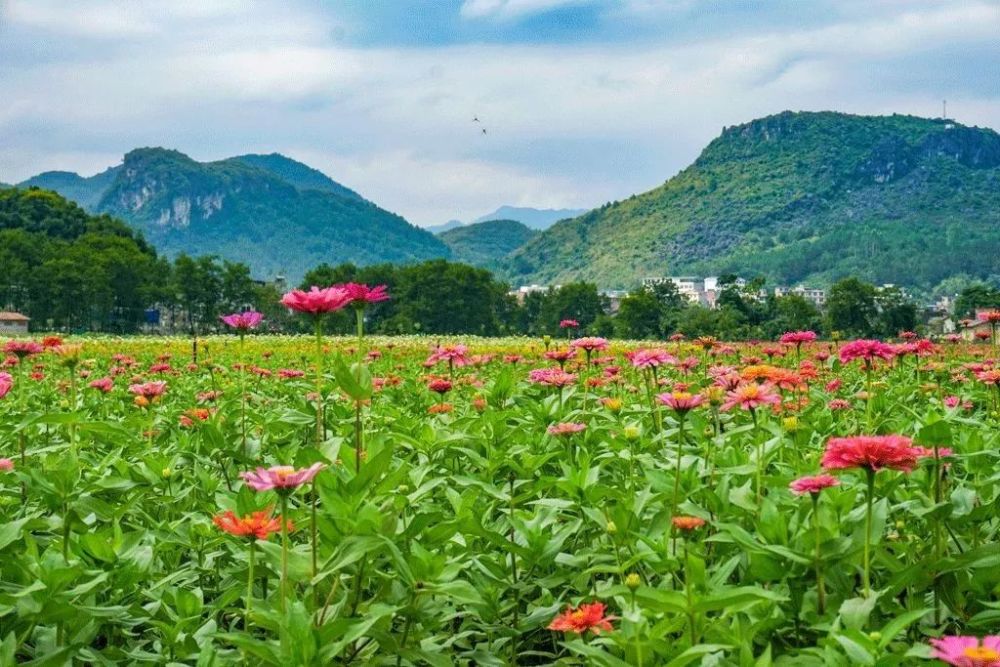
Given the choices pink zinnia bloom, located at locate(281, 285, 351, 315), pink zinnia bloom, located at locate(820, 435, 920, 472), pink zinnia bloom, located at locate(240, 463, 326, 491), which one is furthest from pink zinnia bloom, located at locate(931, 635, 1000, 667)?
pink zinnia bloom, located at locate(281, 285, 351, 315)

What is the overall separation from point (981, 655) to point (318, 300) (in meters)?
1.58

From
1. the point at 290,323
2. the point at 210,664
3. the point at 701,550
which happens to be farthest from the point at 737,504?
the point at 290,323

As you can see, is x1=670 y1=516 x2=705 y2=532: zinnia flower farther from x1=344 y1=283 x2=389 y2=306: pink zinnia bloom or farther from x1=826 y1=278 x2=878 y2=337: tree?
x1=826 y1=278 x2=878 y2=337: tree

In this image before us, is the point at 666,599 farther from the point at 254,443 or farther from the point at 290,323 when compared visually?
the point at 290,323

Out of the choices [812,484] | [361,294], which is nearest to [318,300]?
[361,294]

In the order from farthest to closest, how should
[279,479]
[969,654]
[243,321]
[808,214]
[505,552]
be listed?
[808,214] → [243,321] → [505,552] → [279,479] → [969,654]

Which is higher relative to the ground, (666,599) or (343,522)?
(343,522)

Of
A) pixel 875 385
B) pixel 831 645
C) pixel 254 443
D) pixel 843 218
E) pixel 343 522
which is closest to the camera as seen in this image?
pixel 831 645

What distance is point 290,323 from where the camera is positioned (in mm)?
63688

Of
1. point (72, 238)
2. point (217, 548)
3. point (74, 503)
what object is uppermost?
point (72, 238)

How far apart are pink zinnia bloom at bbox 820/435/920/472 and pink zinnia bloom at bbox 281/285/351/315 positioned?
114 centimetres

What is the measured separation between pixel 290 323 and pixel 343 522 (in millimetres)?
63195

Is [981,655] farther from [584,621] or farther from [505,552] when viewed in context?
[505,552]

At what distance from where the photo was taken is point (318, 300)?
226 cm
